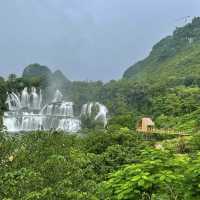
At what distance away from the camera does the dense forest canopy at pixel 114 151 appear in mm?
11789

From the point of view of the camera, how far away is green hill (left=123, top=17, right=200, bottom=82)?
10636 cm

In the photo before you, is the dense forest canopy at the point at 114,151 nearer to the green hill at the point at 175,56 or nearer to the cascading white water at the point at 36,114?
the cascading white water at the point at 36,114

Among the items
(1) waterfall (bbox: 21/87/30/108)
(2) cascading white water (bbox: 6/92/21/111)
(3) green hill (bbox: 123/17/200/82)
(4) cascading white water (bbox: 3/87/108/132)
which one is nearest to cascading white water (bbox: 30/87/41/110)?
(4) cascading white water (bbox: 3/87/108/132)

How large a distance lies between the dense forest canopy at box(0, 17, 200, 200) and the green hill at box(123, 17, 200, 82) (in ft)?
12.9

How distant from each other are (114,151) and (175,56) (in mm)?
95422

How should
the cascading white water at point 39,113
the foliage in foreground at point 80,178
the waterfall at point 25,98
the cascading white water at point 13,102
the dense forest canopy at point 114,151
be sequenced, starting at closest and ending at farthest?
the foliage in foreground at point 80,178
the dense forest canopy at point 114,151
the cascading white water at point 39,113
the cascading white water at point 13,102
the waterfall at point 25,98

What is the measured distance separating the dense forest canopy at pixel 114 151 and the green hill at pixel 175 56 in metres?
3.95

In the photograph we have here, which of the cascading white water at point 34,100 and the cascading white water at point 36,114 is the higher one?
the cascading white water at point 34,100

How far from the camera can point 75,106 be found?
7794cm

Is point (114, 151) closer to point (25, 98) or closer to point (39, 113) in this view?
point (39, 113)

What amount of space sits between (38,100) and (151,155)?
69.8 meters

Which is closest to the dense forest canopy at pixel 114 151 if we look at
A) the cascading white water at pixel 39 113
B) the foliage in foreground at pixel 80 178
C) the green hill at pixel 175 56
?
the foliage in foreground at pixel 80 178

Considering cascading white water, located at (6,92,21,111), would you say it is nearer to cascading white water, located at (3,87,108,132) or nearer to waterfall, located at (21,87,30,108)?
cascading white water, located at (3,87,108,132)

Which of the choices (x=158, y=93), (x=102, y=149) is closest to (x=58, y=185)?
(x=102, y=149)
